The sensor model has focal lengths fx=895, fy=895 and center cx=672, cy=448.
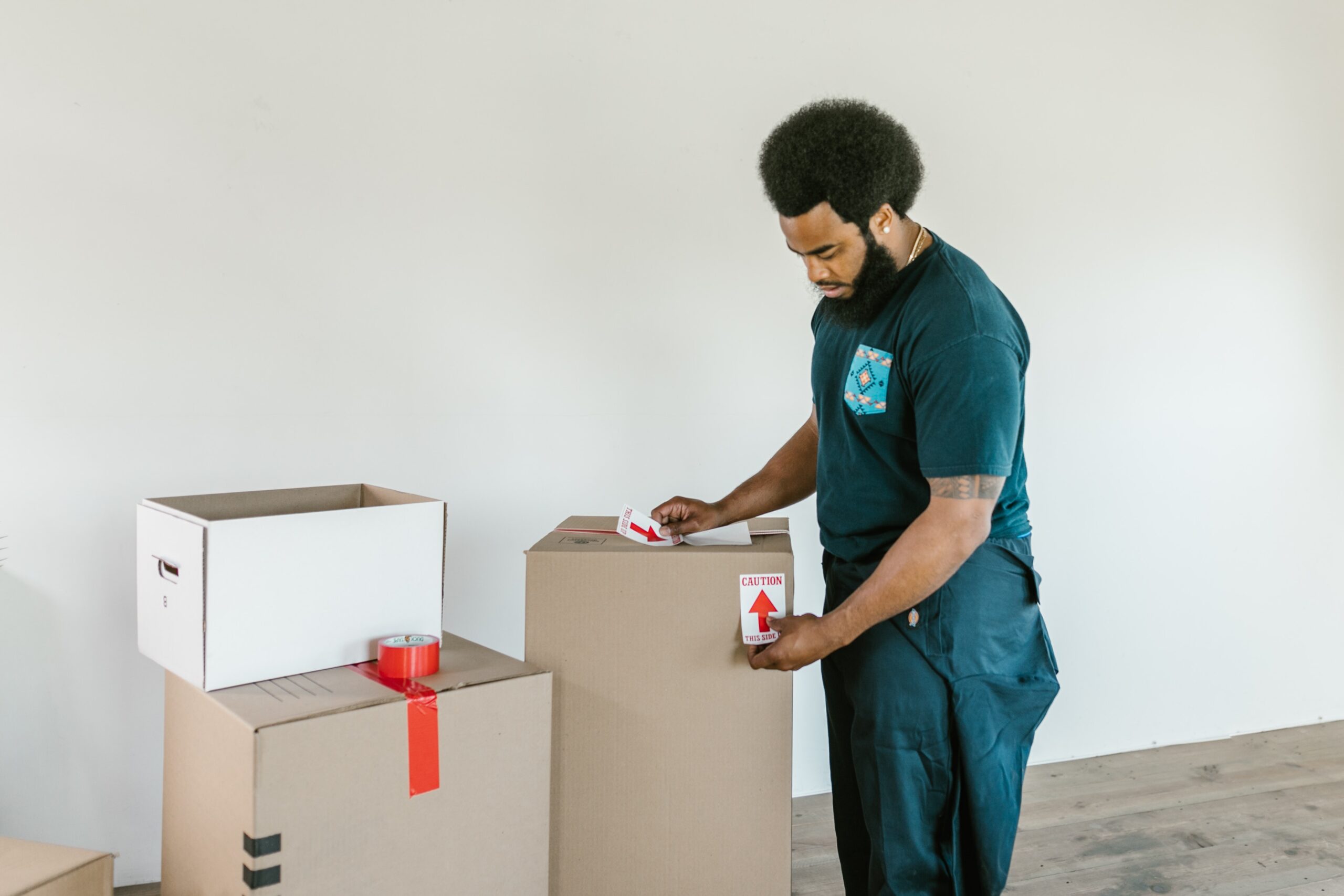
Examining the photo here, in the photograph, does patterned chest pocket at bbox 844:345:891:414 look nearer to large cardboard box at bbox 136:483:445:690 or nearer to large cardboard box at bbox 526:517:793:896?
large cardboard box at bbox 526:517:793:896

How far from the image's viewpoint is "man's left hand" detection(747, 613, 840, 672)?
1212mm

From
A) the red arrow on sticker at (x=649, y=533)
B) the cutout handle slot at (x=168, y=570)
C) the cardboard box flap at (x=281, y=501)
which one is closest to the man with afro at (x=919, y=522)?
the red arrow on sticker at (x=649, y=533)

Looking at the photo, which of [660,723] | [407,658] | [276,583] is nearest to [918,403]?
[660,723]

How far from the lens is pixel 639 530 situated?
1.40 metres

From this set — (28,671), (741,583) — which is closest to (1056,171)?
(741,583)

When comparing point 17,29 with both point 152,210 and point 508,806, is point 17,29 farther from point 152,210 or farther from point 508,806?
point 508,806

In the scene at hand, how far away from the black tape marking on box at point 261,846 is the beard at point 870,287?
97cm

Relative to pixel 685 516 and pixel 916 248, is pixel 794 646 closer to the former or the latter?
pixel 685 516

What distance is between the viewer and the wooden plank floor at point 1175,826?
6.00 feet

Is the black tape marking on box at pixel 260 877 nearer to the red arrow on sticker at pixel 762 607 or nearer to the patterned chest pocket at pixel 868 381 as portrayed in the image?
the red arrow on sticker at pixel 762 607

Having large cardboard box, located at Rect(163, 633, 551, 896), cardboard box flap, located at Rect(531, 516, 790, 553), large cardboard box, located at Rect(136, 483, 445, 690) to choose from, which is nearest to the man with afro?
cardboard box flap, located at Rect(531, 516, 790, 553)

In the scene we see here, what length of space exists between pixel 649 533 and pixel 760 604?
0.70 ft

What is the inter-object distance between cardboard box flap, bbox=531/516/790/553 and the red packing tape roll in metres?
0.23

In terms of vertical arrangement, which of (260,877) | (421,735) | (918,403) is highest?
(918,403)
